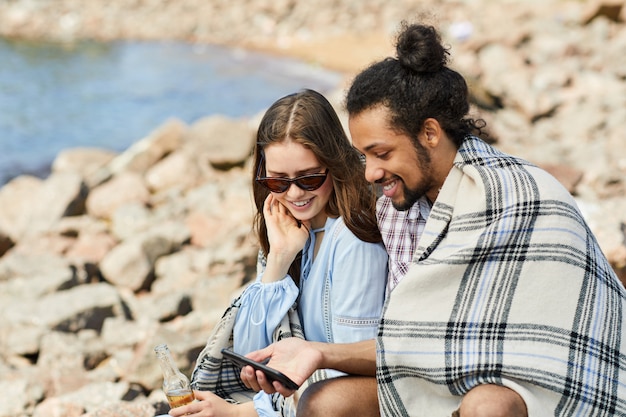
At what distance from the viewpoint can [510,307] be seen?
261 centimetres

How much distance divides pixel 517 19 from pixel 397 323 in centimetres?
2003

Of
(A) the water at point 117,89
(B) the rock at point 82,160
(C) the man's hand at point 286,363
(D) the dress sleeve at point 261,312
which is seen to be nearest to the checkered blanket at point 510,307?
(C) the man's hand at point 286,363

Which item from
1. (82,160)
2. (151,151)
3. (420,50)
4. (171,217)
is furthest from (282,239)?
(82,160)

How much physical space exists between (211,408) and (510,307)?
116 cm

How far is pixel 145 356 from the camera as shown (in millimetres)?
4992

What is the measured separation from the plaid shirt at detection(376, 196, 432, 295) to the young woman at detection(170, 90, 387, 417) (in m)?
0.10

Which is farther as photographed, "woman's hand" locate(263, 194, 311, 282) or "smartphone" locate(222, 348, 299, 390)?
"woman's hand" locate(263, 194, 311, 282)

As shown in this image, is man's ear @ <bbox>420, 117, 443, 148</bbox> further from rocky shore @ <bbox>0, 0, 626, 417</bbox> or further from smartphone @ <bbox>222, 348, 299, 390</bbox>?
smartphone @ <bbox>222, 348, 299, 390</bbox>

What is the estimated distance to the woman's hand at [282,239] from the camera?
324 centimetres

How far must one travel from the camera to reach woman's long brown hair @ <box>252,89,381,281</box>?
3.16 metres

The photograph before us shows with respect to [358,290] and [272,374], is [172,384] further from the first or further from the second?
[358,290]

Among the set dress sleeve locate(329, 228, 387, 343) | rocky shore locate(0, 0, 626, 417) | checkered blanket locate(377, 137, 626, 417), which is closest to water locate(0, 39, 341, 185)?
rocky shore locate(0, 0, 626, 417)

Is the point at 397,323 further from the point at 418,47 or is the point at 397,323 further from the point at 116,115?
the point at 116,115

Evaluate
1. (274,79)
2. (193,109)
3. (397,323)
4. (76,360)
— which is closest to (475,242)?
(397,323)
